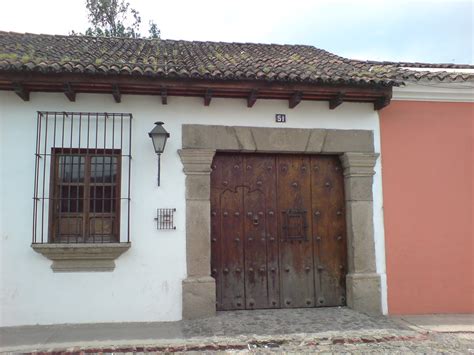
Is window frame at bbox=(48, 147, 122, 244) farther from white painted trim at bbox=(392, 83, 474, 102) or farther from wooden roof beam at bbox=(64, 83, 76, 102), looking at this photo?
white painted trim at bbox=(392, 83, 474, 102)

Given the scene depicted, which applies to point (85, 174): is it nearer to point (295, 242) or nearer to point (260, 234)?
point (260, 234)

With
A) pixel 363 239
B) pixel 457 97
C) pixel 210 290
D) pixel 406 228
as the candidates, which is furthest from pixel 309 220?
pixel 457 97

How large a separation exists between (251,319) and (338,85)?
3.04 meters

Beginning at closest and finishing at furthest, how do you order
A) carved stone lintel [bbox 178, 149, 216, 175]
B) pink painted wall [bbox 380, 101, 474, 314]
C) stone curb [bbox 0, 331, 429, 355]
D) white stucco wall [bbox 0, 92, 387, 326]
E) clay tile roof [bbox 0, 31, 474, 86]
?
stone curb [bbox 0, 331, 429, 355] < clay tile roof [bbox 0, 31, 474, 86] < white stucco wall [bbox 0, 92, 387, 326] < carved stone lintel [bbox 178, 149, 216, 175] < pink painted wall [bbox 380, 101, 474, 314]

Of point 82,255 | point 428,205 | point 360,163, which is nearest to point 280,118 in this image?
point 360,163

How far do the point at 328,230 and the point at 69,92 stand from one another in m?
3.73

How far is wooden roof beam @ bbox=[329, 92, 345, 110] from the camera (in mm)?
Result: 4902

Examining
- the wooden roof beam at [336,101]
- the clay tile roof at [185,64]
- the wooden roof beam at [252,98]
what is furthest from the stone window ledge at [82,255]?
the wooden roof beam at [336,101]

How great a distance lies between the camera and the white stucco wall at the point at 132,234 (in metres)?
4.54

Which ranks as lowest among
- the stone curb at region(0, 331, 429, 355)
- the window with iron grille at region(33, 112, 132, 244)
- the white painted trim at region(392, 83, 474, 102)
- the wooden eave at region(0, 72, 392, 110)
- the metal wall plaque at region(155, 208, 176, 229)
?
the stone curb at region(0, 331, 429, 355)

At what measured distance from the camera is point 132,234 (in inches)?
186

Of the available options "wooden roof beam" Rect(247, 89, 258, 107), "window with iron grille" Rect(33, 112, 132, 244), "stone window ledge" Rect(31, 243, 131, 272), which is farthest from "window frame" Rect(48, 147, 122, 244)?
"wooden roof beam" Rect(247, 89, 258, 107)

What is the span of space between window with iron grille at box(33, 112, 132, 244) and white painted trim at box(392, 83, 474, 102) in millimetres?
3648

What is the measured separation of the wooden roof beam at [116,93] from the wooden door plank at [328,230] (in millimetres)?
2645
